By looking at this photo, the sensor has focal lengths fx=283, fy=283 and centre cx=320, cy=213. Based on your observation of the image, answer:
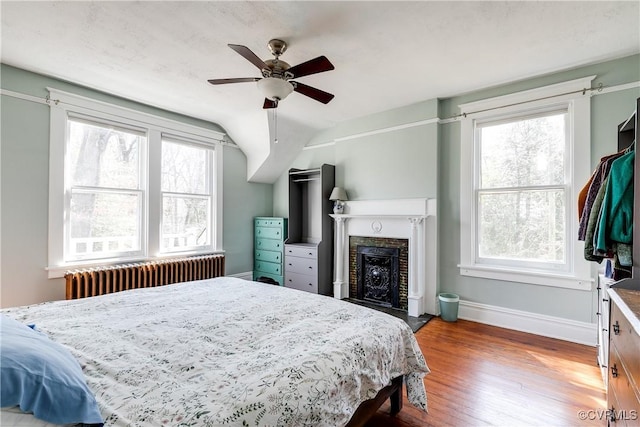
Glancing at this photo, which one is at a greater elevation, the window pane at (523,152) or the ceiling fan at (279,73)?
the ceiling fan at (279,73)

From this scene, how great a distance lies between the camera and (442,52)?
2.59 metres

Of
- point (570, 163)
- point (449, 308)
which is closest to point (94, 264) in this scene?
point (449, 308)

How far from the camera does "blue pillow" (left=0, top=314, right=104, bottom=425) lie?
76 cm

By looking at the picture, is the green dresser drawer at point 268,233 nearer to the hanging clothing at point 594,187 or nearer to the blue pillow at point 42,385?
the hanging clothing at point 594,187

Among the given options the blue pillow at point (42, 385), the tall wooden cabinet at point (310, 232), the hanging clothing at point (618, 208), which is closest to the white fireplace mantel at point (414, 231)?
the tall wooden cabinet at point (310, 232)

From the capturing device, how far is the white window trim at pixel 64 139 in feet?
10.1

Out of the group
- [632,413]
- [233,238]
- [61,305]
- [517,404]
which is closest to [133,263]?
[233,238]

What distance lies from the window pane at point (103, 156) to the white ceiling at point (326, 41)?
0.51m

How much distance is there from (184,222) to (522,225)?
4.48 meters

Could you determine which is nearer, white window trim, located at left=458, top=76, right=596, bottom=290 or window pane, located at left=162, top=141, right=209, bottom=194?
white window trim, located at left=458, top=76, right=596, bottom=290

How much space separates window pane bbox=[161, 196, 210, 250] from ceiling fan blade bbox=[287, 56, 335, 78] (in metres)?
2.91

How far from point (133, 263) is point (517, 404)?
13.7 ft

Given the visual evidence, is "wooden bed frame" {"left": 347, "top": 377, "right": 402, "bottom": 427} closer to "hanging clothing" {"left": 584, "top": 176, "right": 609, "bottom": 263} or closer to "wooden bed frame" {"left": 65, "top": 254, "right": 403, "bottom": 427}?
"hanging clothing" {"left": 584, "top": 176, "right": 609, "bottom": 263}

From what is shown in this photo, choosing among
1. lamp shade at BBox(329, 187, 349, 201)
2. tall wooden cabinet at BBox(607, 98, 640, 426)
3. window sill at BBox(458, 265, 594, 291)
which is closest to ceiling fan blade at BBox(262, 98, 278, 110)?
lamp shade at BBox(329, 187, 349, 201)
